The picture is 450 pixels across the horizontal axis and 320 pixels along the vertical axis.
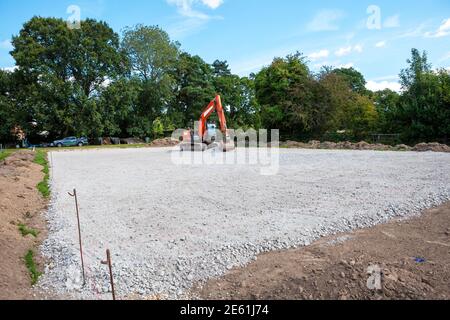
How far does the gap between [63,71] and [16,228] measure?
34.8 metres

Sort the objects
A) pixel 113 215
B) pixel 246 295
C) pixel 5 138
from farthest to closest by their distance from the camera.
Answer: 1. pixel 5 138
2. pixel 113 215
3. pixel 246 295

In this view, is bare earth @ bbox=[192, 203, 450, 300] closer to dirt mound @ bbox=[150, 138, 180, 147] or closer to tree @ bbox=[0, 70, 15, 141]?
dirt mound @ bbox=[150, 138, 180, 147]

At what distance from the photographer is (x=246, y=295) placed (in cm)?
364

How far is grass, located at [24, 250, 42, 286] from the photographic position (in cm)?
409

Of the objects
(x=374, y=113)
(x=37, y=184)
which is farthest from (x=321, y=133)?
(x=37, y=184)

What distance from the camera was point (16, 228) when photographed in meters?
5.73

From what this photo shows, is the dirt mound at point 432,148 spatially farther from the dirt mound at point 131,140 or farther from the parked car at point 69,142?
the parked car at point 69,142

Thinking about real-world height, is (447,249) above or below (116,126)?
below

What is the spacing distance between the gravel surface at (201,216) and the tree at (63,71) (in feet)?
84.6

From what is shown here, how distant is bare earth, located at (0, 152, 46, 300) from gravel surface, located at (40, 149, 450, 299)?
26cm

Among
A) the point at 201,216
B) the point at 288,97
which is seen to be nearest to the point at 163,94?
the point at 288,97

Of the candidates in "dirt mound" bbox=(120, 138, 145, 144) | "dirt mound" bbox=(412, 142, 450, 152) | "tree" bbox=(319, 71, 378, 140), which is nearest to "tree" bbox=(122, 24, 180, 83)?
"dirt mound" bbox=(120, 138, 145, 144)
